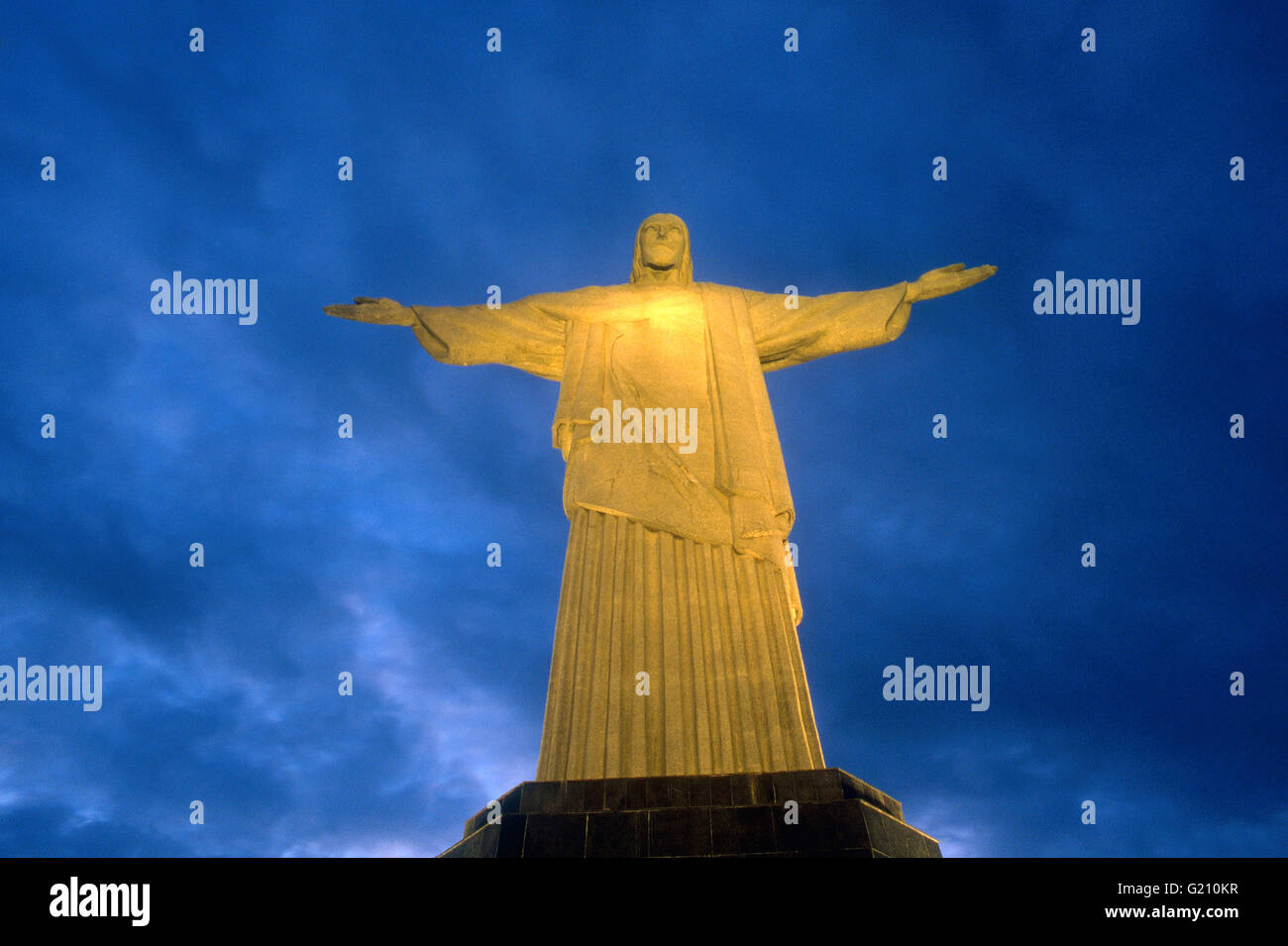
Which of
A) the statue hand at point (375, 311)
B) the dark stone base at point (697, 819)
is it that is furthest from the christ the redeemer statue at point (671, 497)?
the dark stone base at point (697, 819)

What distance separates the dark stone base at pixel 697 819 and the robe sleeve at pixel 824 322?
6085 millimetres

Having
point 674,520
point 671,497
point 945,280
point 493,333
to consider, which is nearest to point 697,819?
point 674,520

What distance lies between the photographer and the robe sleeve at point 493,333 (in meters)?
10.8

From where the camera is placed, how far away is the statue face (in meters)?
11.3

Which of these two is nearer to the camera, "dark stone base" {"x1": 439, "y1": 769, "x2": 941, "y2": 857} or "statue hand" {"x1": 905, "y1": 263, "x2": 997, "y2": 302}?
"dark stone base" {"x1": 439, "y1": 769, "x2": 941, "y2": 857}

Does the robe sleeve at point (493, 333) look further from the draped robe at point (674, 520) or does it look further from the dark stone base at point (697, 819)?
the dark stone base at point (697, 819)

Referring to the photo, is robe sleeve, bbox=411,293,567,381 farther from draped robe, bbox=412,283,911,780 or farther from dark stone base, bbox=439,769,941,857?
dark stone base, bbox=439,769,941,857

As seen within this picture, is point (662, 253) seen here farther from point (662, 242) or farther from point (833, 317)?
point (833, 317)

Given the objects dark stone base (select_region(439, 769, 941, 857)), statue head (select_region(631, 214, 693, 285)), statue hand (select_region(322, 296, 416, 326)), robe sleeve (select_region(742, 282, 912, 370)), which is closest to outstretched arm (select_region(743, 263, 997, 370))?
robe sleeve (select_region(742, 282, 912, 370))

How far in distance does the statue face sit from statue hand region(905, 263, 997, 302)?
9.58 ft
